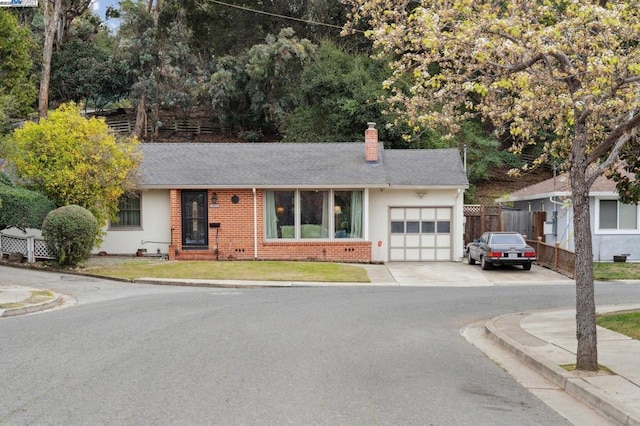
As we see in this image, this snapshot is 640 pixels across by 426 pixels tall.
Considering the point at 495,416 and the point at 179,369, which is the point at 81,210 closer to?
the point at 179,369

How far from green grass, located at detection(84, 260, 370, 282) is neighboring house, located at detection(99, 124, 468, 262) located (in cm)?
161

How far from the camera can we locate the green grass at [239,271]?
21.6 m

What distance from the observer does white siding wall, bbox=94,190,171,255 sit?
2695 cm

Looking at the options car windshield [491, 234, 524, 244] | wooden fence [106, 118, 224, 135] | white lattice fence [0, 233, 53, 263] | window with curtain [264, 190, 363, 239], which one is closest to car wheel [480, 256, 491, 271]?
car windshield [491, 234, 524, 244]

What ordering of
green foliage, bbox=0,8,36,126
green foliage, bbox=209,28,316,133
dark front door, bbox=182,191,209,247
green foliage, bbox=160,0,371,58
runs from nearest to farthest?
dark front door, bbox=182,191,209,247 < green foliage, bbox=0,8,36,126 < green foliage, bbox=209,28,316,133 < green foliage, bbox=160,0,371,58

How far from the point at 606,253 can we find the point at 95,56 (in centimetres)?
4106

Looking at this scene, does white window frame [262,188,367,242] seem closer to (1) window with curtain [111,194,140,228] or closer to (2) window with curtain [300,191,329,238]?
(2) window with curtain [300,191,329,238]

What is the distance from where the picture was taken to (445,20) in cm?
984

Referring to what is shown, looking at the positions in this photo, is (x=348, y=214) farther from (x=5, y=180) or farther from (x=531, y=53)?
(x=531, y=53)

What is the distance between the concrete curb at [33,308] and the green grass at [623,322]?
11627 millimetres

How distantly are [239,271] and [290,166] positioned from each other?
665 centimetres

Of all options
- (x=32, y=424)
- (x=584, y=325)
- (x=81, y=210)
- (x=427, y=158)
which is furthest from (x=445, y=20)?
(x=427, y=158)

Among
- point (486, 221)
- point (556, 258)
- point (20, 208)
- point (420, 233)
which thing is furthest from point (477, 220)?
point (20, 208)

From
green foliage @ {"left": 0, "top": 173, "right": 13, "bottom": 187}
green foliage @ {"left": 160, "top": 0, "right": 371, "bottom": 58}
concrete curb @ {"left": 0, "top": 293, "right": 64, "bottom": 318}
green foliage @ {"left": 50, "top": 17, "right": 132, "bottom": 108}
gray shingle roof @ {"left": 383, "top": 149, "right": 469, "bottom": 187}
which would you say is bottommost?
concrete curb @ {"left": 0, "top": 293, "right": 64, "bottom": 318}
